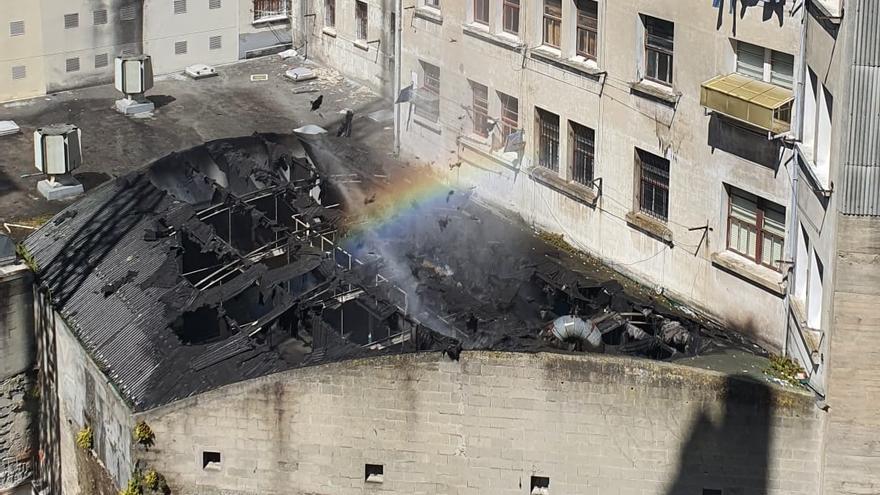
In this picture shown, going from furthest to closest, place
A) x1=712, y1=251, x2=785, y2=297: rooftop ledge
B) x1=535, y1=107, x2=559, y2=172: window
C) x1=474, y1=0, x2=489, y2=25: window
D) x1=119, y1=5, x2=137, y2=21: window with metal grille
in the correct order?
x1=119, y1=5, x2=137, y2=21: window with metal grille < x1=474, y1=0, x2=489, y2=25: window < x1=535, y1=107, x2=559, y2=172: window < x1=712, y1=251, x2=785, y2=297: rooftop ledge

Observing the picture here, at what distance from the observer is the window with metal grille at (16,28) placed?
2507 inches

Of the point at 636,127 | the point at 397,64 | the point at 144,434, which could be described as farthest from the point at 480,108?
the point at 144,434

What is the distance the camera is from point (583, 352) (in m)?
39.1

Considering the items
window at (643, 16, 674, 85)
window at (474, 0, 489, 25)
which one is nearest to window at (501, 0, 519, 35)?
window at (474, 0, 489, 25)

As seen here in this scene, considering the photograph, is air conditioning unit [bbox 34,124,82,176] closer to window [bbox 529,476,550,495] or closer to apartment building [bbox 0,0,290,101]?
apartment building [bbox 0,0,290,101]

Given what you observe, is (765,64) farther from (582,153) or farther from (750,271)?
(582,153)

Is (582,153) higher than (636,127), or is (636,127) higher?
(636,127)

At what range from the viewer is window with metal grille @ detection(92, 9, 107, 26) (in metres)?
65.8

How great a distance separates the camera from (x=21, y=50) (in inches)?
2530

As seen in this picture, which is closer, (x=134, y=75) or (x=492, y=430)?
(x=492, y=430)

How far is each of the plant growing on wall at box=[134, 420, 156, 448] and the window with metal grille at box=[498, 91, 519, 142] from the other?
1606cm

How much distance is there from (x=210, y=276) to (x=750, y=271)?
15048 millimetres

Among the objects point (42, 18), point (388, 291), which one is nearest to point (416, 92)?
point (388, 291)

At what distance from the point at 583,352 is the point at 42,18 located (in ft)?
110
